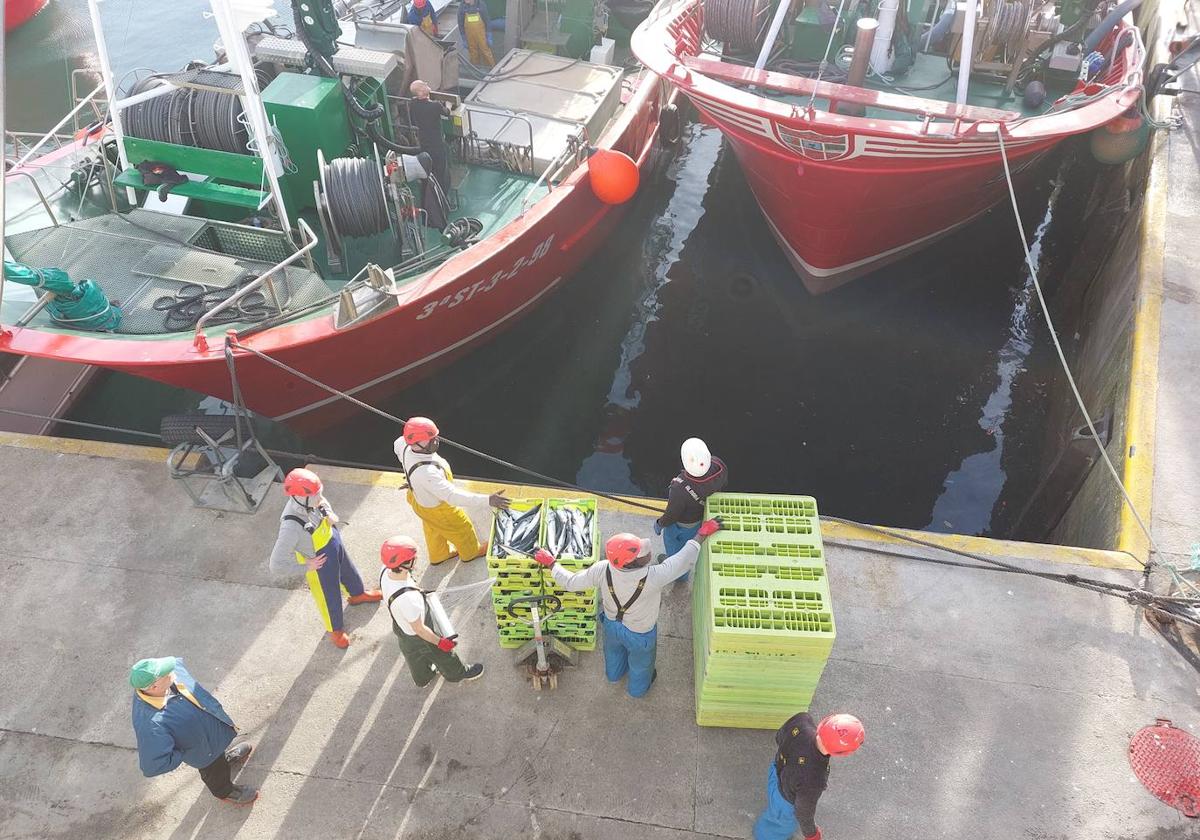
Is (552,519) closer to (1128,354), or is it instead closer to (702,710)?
(702,710)

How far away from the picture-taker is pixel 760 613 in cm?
409

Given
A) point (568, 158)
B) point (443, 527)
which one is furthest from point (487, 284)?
point (443, 527)

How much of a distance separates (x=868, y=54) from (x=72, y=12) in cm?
2074

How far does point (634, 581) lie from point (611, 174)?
542 cm

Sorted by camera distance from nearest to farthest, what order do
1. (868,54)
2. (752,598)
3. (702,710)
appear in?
1. (752,598)
2. (702,710)
3. (868,54)

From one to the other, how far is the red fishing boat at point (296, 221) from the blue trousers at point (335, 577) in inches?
87.2

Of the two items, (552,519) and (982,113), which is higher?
(982,113)

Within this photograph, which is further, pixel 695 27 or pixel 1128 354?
pixel 695 27

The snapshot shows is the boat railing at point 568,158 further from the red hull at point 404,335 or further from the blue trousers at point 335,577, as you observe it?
the blue trousers at point 335,577

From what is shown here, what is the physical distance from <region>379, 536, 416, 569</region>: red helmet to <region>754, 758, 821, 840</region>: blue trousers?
215 centimetres

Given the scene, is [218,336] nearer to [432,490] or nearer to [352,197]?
[352,197]

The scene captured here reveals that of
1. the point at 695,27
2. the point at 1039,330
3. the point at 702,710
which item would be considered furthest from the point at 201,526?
the point at 1039,330

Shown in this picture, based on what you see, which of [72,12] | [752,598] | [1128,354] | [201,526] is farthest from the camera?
[72,12]

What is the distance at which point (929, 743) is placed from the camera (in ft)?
15.2
